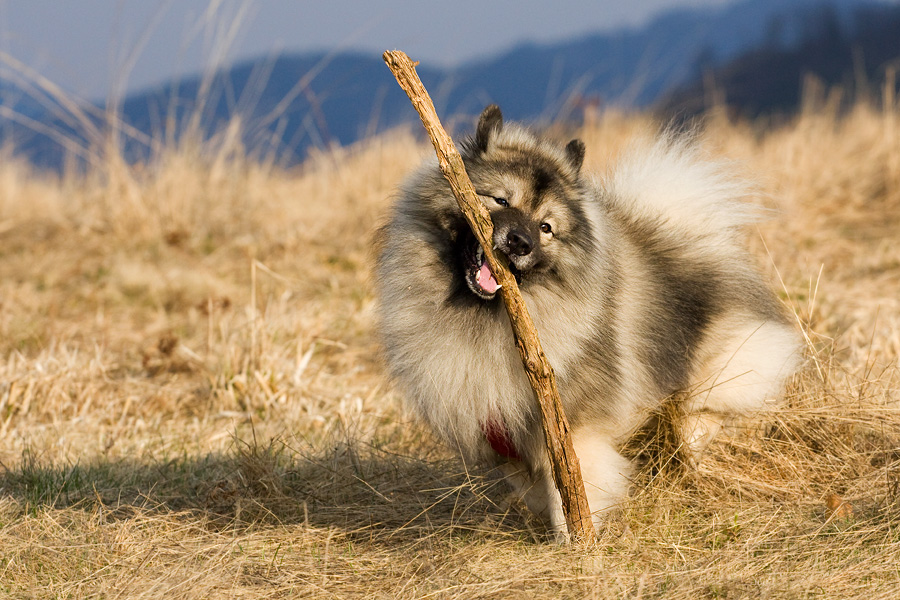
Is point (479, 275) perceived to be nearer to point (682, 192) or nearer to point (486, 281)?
point (486, 281)

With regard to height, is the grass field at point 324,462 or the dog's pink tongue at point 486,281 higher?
the dog's pink tongue at point 486,281

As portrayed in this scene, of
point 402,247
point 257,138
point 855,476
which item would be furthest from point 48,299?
point 855,476

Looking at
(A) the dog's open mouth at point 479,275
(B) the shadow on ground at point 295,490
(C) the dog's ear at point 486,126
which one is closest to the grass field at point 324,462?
(B) the shadow on ground at point 295,490

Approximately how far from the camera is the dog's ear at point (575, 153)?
3125 millimetres

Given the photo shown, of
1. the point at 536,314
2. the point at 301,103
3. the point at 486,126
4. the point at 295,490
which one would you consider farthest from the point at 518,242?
the point at 301,103

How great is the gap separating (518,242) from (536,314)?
359 mm

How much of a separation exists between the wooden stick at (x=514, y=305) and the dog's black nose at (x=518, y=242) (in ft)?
0.33

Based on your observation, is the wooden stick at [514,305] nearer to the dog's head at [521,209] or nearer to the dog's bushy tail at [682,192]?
the dog's head at [521,209]

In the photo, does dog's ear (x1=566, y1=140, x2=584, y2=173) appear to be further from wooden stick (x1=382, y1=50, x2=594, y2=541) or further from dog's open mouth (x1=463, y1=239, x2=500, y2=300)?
wooden stick (x1=382, y1=50, x2=594, y2=541)

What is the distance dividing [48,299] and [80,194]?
2669mm

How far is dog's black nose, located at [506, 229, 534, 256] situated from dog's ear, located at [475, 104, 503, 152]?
51 cm

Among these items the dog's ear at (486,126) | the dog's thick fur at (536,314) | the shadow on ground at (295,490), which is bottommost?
the shadow on ground at (295,490)

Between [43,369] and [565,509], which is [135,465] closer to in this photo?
[43,369]

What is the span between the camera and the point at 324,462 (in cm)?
364
